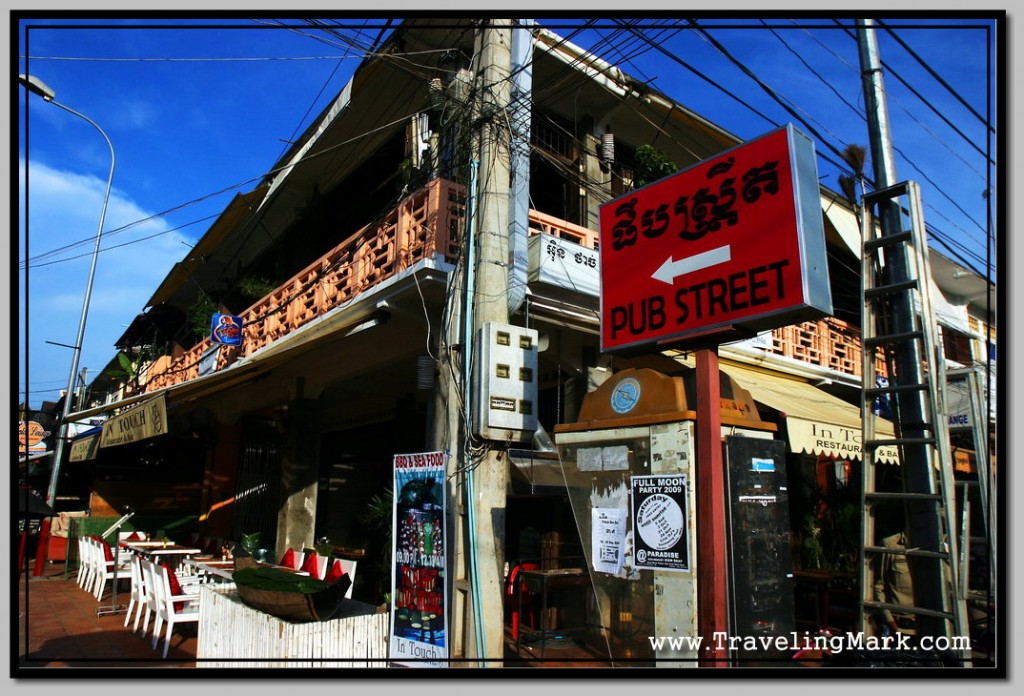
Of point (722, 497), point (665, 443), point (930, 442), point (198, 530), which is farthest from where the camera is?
point (198, 530)

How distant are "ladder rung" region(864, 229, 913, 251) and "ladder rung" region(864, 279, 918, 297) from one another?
35 cm

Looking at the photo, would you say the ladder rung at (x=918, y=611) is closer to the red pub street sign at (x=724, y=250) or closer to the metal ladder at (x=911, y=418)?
the metal ladder at (x=911, y=418)

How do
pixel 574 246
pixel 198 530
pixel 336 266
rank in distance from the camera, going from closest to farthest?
pixel 574 246 < pixel 336 266 < pixel 198 530

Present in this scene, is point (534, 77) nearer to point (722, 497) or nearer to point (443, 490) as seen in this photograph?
point (443, 490)

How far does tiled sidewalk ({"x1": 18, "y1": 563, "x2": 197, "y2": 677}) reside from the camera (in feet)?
22.1

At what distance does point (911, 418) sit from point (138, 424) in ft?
38.1

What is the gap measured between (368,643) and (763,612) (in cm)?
337

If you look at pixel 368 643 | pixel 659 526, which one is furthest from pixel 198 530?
pixel 659 526

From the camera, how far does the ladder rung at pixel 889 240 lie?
597 cm

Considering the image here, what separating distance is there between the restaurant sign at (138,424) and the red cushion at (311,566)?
3.14 m

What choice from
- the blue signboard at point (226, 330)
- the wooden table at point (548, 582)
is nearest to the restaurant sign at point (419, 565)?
the wooden table at point (548, 582)

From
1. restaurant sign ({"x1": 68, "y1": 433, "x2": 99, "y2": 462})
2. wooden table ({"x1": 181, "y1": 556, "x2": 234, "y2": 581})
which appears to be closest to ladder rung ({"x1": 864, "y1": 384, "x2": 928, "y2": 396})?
wooden table ({"x1": 181, "y1": 556, "x2": 234, "y2": 581})

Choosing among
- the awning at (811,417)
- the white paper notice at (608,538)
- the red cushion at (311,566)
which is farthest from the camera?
the red cushion at (311,566)

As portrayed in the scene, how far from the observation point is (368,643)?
5973 mm
